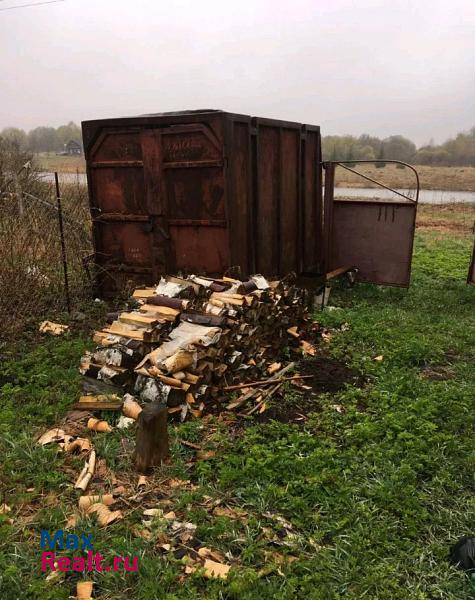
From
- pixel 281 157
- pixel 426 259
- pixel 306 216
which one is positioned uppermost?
pixel 281 157

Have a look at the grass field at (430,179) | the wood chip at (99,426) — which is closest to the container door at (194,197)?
the wood chip at (99,426)

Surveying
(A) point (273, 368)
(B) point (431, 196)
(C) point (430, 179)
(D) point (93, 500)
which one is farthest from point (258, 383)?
Answer: (C) point (430, 179)

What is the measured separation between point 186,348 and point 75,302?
11.7 feet

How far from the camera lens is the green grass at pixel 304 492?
2717 millimetres

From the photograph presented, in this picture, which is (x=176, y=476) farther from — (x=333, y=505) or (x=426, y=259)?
(x=426, y=259)

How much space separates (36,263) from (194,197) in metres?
2.59

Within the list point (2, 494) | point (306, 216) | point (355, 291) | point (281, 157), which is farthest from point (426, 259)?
point (2, 494)

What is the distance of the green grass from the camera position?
272cm

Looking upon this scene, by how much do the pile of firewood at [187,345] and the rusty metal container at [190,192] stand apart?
0.83 metres

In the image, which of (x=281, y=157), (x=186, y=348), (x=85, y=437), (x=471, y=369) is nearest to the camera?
(x=85, y=437)

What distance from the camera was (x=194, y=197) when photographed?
6332 mm

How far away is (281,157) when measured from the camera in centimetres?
727

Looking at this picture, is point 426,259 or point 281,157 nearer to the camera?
point 281,157

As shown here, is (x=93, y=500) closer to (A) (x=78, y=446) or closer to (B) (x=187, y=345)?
(A) (x=78, y=446)
